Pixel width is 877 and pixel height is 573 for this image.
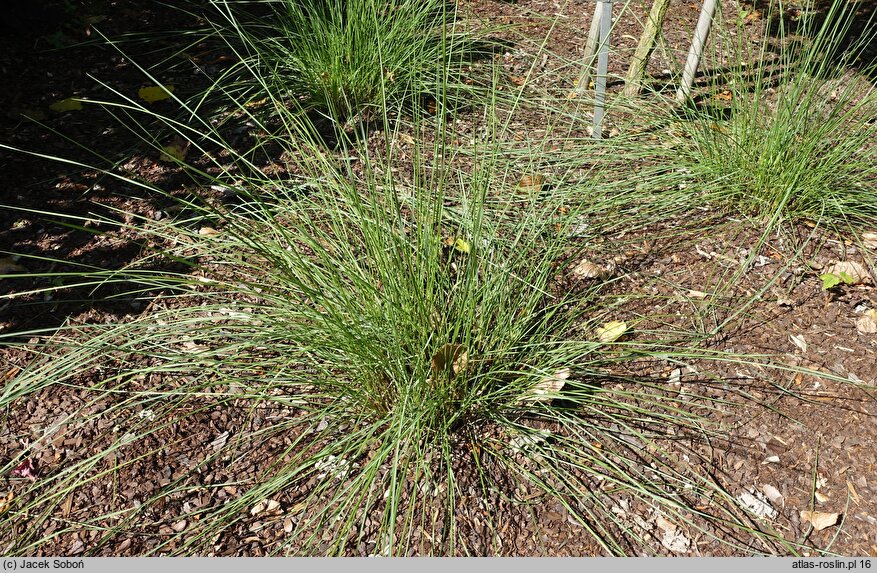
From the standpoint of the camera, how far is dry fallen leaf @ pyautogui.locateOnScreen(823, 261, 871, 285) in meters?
2.75

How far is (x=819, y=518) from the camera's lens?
2012 millimetres

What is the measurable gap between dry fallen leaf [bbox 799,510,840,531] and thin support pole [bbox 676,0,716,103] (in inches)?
73.0

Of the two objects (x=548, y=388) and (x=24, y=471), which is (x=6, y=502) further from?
(x=548, y=388)

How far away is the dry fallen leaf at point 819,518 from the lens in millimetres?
1999

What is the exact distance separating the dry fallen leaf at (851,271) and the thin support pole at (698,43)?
0.97 metres

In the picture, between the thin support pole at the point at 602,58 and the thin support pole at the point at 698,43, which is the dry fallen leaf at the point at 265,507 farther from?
the thin support pole at the point at 698,43

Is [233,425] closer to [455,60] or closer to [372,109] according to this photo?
[372,109]

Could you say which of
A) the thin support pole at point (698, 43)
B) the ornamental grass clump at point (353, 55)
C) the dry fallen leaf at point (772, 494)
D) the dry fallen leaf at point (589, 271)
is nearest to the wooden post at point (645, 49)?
the thin support pole at point (698, 43)

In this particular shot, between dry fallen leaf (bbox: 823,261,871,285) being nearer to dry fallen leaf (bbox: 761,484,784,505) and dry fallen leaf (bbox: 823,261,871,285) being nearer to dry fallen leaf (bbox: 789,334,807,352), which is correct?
dry fallen leaf (bbox: 789,334,807,352)

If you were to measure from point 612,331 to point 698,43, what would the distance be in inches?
66.5

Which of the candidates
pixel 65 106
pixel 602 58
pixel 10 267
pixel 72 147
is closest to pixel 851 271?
pixel 602 58

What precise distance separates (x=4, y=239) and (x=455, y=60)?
246 cm

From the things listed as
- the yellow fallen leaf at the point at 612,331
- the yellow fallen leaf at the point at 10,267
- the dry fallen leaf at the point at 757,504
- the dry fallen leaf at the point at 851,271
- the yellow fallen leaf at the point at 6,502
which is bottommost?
the yellow fallen leaf at the point at 6,502

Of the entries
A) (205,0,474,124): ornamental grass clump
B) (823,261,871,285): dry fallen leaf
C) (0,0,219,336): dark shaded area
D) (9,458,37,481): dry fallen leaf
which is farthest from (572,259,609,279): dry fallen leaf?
(9,458,37,481): dry fallen leaf
